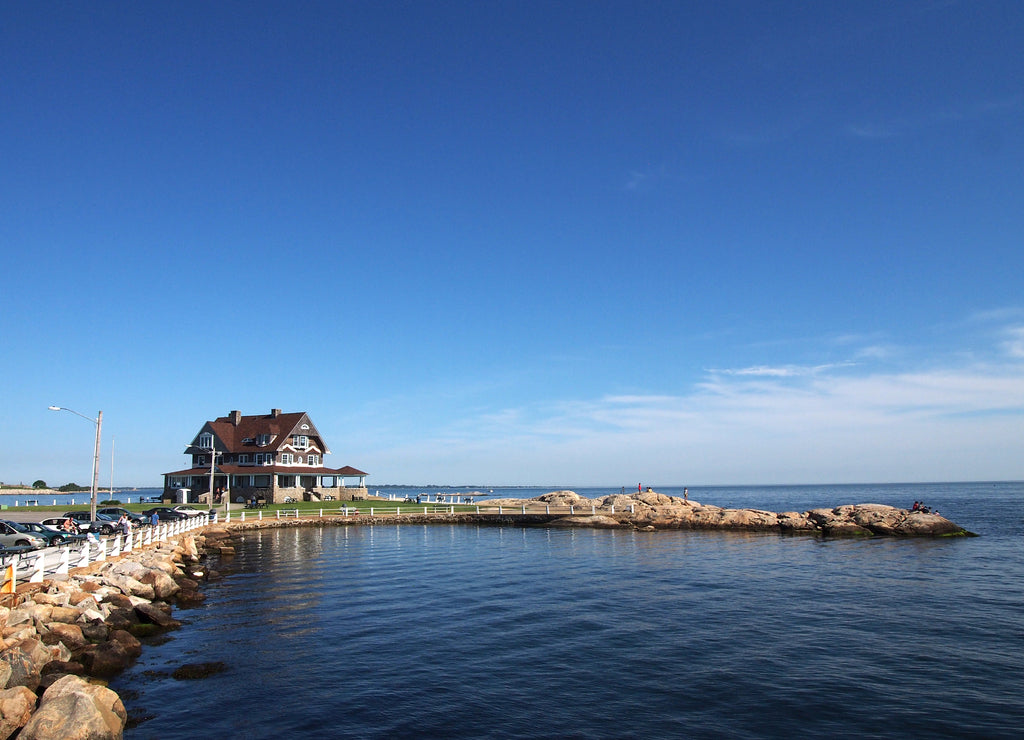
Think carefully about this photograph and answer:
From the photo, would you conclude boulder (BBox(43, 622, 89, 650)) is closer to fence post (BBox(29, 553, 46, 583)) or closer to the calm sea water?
the calm sea water

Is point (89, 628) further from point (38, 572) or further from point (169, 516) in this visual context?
point (169, 516)

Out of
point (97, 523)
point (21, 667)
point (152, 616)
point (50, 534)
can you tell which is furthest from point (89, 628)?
point (97, 523)

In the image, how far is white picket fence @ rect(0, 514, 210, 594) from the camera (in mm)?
22112

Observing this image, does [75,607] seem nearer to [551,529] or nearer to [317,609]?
[317,609]

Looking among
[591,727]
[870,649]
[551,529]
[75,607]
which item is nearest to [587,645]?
[591,727]

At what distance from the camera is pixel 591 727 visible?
14406 millimetres

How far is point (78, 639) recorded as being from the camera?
19297mm

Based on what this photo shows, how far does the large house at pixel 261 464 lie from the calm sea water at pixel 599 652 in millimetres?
49352

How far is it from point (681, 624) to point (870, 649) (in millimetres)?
5876

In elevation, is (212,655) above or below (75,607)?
below

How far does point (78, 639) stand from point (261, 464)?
232 ft

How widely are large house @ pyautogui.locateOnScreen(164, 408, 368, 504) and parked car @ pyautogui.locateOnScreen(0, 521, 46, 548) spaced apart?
48.8 metres

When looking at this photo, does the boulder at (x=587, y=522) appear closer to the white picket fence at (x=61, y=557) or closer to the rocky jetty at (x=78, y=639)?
the white picket fence at (x=61, y=557)

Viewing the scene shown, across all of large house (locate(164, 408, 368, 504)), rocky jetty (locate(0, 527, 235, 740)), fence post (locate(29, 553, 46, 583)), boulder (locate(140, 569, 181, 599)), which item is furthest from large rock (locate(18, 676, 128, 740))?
large house (locate(164, 408, 368, 504))
